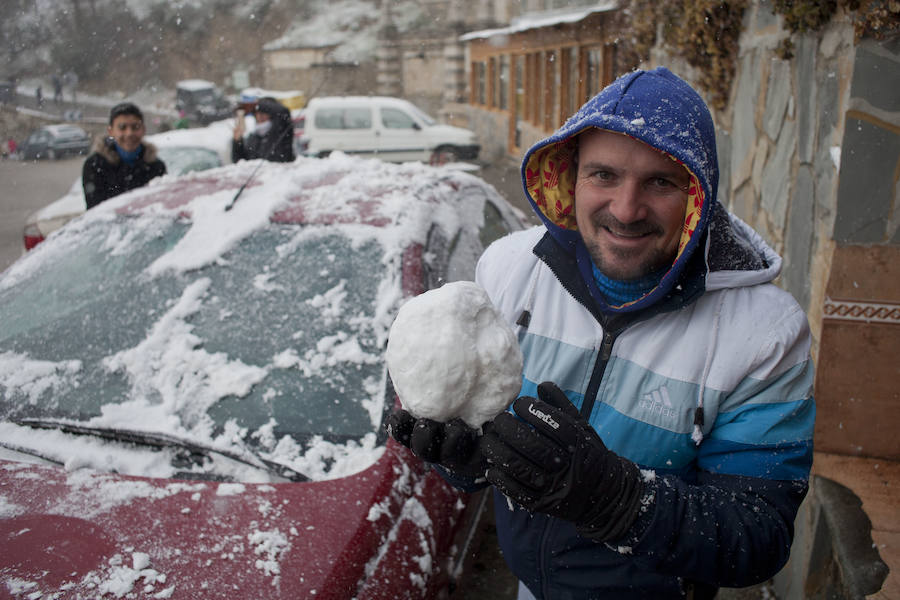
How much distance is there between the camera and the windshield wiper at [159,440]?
186 centimetres

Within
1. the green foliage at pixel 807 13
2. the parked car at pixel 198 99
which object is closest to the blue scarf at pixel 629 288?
the green foliage at pixel 807 13

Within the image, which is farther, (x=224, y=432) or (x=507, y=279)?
(x=224, y=432)

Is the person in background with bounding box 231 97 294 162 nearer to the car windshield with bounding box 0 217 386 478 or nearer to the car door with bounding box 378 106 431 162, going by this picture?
the car windshield with bounding box 0 217 386 478

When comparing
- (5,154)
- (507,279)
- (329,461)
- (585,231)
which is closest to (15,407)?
(329,461)

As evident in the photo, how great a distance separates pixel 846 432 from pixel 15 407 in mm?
3066

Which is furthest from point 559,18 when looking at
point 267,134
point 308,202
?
point 308,202

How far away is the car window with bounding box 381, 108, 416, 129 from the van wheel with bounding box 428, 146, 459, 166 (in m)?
0.75

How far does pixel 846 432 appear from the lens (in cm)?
256

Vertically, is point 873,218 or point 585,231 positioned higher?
point 585,231

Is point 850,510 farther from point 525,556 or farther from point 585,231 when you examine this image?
point 585,231

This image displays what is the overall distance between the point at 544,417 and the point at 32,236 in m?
5.18

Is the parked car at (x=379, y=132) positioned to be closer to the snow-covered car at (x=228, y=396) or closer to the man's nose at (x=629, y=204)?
the snow-covered car at (x=228, y=396)

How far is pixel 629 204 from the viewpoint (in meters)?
1.33

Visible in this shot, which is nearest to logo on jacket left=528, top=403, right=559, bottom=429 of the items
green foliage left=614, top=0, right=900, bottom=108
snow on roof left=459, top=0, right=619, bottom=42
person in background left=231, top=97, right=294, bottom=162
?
green foliage left=614, top=0, right=900, bottom=108
